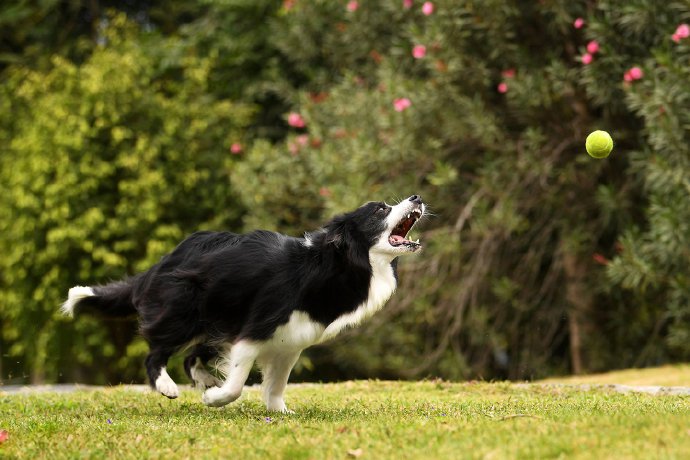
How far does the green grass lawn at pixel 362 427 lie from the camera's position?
15.5ft

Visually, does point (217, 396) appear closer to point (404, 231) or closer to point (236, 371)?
point (236, 371)

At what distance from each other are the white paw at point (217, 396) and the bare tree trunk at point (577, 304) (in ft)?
24.4

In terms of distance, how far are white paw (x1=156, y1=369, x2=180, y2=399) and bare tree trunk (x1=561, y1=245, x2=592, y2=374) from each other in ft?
24.5

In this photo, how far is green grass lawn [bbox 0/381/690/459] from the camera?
4723 mm

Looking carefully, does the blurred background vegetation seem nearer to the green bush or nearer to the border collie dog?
the green bush

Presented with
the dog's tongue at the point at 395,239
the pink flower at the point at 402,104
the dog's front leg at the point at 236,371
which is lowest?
the dog's front leg at the point at 236,371

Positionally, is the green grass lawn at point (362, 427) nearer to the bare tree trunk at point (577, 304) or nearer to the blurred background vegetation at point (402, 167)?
the blurred background vegetation at point (402, 167)

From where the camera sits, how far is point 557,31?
1217 centimetres

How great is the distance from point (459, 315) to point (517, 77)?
305 centimetres

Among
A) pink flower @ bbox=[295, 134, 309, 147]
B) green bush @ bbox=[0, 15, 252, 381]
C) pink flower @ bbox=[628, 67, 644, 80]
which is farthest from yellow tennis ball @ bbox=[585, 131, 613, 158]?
green bush @ bbox=[0, 15, 252, 381]

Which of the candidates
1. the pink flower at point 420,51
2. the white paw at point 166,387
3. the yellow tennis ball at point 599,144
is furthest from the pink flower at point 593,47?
the white paw at point 166,387

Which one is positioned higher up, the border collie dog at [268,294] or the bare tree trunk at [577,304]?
the border collie dog at [268,294]

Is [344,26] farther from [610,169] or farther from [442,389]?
[442,389]

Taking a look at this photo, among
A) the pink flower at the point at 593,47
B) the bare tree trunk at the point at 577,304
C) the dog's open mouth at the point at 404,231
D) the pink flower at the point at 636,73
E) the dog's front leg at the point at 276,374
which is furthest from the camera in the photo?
the bare tree trunk at the point at 577,304
